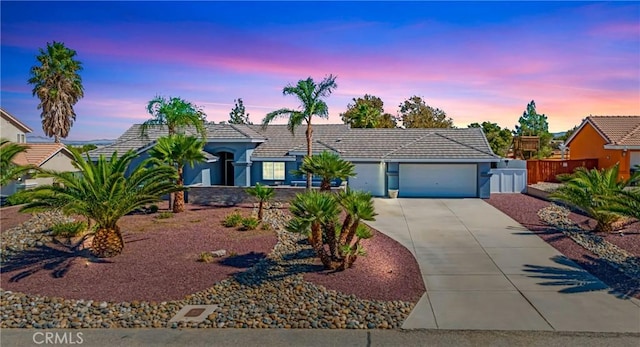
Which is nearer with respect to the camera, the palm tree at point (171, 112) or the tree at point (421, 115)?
the palm tree at point (171, 112)

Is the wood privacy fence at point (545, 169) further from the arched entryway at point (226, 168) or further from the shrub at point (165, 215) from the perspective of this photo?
the shrub at point (165, 215)

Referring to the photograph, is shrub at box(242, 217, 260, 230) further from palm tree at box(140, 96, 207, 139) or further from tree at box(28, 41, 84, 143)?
tree at box(28, 41, 84, 143)

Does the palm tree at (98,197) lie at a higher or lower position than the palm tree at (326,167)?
lower

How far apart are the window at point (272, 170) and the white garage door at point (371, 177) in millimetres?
4502

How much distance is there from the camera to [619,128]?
30500mm

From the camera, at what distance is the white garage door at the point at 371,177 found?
1015 inches

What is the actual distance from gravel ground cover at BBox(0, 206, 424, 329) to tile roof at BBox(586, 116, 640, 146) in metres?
23.5

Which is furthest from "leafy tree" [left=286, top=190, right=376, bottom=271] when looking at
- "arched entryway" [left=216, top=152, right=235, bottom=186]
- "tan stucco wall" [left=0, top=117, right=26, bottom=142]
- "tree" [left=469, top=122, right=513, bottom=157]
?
"tree" [left=469, top=122, right=513, bottom=157]

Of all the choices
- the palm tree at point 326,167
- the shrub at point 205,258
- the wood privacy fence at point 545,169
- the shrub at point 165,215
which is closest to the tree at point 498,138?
the wood privacy fence at point 545,169

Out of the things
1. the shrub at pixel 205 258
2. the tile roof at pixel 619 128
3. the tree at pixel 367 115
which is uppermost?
the tree at pixel 367 115

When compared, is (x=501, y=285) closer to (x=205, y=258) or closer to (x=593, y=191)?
(x=205, y=258)

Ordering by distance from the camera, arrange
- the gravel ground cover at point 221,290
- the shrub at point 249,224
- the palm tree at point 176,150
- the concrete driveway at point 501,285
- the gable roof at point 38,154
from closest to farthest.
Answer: the concrete driveway at point 501,285, the gravel ground cover at point 221,290, the shrub at point 249,224, the palm tree at point 176,150, the gable roof at point 38,154

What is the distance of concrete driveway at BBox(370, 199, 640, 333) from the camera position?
840 cm

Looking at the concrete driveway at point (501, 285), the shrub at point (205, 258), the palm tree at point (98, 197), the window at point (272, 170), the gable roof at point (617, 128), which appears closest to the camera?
the concrete driveway at point (501, 285)
